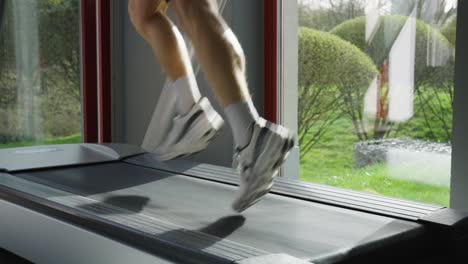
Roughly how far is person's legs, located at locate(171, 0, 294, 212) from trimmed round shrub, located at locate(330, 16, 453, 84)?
46.4 inches

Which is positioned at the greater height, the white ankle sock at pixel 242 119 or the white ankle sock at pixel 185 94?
the white ankle sock at pixel 185 94

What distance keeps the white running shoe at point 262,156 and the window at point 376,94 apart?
45.9 inches

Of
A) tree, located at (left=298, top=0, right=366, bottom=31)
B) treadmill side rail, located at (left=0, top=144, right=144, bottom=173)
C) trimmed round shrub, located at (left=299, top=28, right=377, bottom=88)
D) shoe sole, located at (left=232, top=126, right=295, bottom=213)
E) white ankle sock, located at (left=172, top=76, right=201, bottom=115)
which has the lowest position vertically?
treadmill side rail, located at (left=0, top=144, right=144, bottom=173)

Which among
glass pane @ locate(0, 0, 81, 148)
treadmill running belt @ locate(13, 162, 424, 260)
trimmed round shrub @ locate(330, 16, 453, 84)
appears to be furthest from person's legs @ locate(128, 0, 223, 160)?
glass pane @ locate(0, 0, 81, 148)

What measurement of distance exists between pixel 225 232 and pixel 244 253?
24 centimetres

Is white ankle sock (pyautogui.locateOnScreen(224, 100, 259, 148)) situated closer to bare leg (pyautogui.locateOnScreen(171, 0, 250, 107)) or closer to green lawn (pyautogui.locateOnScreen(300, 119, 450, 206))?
bare leg (pyautogui.locateOnScreen(171, 0, 250, 107))

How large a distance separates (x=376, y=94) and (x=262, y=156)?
138cm

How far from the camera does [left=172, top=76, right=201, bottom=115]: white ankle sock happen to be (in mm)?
1735

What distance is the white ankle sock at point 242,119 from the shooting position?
1.42 m

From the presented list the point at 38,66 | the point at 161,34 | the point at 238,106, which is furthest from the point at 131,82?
the point at 238,106

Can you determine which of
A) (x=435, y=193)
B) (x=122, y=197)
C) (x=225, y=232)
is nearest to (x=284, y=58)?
(x=435, y=193)

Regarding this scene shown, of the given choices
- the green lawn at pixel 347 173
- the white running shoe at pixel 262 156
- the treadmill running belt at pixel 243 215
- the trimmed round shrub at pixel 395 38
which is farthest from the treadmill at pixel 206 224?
the trimmed round shrub at pixel 395 38

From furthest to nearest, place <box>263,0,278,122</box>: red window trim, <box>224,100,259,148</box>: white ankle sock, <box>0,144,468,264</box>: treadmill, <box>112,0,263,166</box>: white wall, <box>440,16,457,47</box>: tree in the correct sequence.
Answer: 1. <box>112,0,263,166</box>: white wall
2. <box>263,0,278,122</box>: red window trim
3. <box>440,16,457,47</box>: tree
4. <box>224,100,259,148</box>: white ankle sock
5. <box>0,144,468,264</box>: treadmill

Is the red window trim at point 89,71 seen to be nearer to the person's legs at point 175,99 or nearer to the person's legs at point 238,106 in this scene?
the person's legs at point 175,99
